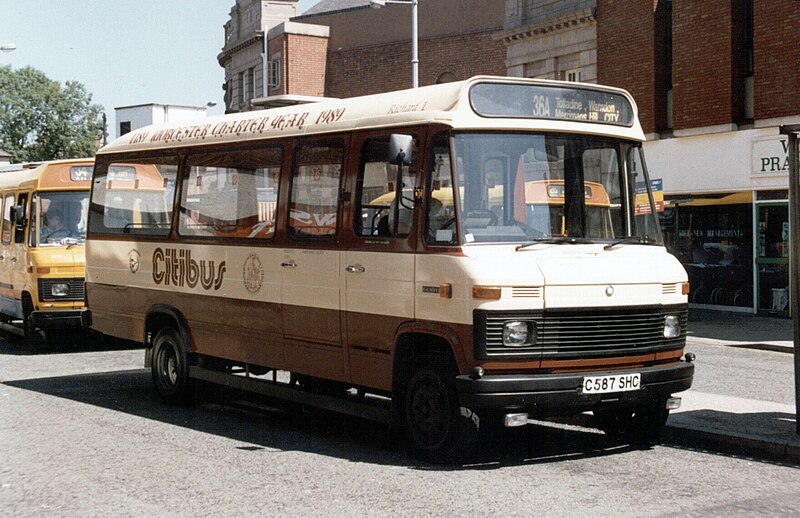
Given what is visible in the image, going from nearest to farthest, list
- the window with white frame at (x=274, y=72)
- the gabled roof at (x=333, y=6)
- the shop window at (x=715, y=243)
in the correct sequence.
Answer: the shop window at (x=715, y=243) → the window with white frame at (x=274, y=72) → the gabled roof at (x=333, y=6)

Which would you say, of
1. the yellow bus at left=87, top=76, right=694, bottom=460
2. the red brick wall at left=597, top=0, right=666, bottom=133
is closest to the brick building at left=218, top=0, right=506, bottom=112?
the red brick wall at left=597, top=0, right=666, bottom=133

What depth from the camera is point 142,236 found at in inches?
491

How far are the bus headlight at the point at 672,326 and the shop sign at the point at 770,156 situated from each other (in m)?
15.5

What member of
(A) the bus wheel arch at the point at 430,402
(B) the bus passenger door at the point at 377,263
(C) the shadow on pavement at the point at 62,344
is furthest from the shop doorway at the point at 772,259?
(A) the bus wheel arch at the point at 430,402

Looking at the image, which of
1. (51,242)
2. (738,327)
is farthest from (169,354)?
(738,327)

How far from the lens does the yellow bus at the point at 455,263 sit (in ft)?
26.7

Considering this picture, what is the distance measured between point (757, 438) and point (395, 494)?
3.23m

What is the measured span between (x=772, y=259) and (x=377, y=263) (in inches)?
655

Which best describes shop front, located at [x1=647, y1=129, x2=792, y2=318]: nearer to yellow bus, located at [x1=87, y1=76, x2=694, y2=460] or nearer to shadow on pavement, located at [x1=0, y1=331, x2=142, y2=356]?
shadow on pavement, located at [x1=0, y1=331, x2=142, y2=356]

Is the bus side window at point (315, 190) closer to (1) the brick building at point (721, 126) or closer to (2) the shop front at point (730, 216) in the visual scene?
(1) the brick building at point (721, 126)

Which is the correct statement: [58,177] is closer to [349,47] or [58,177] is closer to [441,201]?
[441,201]

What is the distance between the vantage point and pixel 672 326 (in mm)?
8852

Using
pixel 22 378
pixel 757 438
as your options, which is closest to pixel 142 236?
pixel 22 378

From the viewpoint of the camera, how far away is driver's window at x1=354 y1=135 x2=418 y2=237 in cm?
877
